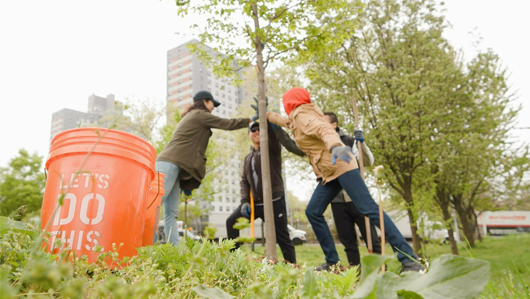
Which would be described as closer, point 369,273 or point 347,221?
point 369,273

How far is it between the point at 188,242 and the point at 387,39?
11.3m

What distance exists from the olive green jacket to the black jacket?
0.51 m

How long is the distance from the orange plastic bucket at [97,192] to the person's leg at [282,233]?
2.53 meters

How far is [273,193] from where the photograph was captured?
14.6 feet

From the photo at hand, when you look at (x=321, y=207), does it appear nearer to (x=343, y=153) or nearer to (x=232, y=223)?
(x=343, y=153)

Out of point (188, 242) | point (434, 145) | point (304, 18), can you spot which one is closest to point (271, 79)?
point (434, 145)

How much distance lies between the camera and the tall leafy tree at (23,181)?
88.0ft

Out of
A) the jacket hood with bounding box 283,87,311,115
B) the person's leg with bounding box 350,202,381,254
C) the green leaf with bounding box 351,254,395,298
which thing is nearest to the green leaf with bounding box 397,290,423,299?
the green leaf with bounding box 351,254,395,298

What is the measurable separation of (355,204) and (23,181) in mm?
34442

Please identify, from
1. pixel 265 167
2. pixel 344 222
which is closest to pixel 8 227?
pixel 265 167

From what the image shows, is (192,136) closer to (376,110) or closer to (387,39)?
(376,110)

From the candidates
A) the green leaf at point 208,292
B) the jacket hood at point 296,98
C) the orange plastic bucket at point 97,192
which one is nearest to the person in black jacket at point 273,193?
the jacket hood at point 296,98

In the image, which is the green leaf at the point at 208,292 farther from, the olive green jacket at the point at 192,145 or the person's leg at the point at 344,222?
the person's leg at the point at 344,222

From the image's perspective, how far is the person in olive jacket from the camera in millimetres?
4086
